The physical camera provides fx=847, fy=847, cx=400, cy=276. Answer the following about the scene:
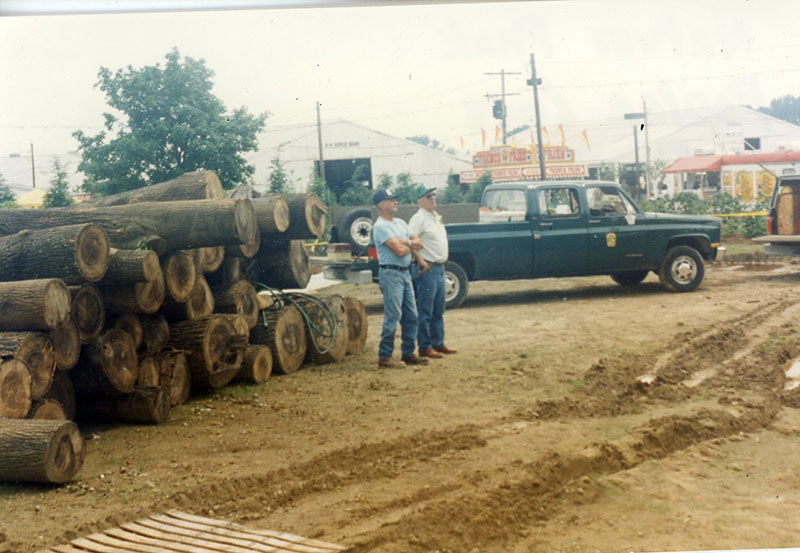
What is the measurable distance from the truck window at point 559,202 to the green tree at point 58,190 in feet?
15.5

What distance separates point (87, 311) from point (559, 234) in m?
5.30

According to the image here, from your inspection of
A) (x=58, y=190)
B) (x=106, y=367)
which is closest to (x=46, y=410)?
(x=106, y=367)

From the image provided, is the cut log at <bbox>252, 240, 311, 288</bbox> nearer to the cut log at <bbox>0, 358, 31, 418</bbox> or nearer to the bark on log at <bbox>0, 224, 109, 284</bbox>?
the bark on log at <bbox>0, 224, 109, 284</bbox>

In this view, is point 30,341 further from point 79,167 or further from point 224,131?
point 224,131

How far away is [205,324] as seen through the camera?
6109 millimetres

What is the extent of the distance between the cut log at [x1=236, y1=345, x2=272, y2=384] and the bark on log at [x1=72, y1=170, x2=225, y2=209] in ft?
4.20

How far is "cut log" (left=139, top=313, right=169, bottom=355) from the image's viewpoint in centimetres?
582

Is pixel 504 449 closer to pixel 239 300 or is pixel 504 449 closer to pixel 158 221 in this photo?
pixel 239 300

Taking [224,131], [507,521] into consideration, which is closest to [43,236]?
[224,131]

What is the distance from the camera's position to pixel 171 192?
5922 millimetres

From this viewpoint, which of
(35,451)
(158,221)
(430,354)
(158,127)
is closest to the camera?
(35,451)

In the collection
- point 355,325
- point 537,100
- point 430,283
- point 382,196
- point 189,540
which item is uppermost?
point 537,100

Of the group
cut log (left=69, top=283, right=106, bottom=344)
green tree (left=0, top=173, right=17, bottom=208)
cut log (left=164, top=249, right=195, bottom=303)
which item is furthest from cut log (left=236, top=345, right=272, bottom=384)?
green tree (left=0, top=173, right=17, bottom=208)

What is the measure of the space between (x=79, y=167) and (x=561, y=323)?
13.3 feet
